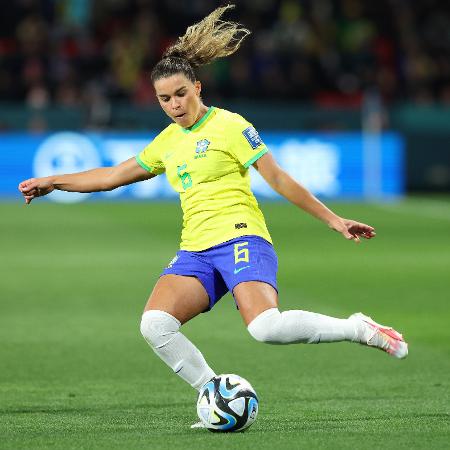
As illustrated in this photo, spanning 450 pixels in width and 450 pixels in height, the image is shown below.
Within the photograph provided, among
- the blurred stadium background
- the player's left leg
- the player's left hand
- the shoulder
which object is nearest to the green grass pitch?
the blurred stadium background

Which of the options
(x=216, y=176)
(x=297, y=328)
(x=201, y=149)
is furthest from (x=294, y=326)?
(x=201, y=149)

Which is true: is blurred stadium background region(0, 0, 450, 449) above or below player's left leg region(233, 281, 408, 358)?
below

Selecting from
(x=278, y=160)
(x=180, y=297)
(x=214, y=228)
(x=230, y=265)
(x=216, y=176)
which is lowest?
(x=278, y=160)

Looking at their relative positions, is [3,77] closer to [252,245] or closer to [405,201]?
[405,201]

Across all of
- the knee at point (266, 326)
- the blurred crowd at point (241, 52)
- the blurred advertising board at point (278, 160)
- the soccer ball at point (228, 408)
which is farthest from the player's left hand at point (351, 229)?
the blurred crowd at point (241, 52)

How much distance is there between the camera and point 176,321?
623 cm

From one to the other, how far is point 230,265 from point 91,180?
1024 millimetres

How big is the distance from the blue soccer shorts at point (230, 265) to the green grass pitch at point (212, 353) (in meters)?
0.72

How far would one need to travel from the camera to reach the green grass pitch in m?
6.07

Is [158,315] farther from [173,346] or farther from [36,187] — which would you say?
[36,187]

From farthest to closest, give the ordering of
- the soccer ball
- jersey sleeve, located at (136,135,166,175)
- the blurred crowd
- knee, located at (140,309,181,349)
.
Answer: the blurred crowd, jersey sleeve, located at (136,135,166,175), knee, located at (140,309,181,349), the soccer ball

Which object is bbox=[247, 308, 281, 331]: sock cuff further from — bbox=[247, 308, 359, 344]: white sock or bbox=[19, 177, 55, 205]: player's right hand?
bbox=[19, 177, 55, 205]: player's right hand

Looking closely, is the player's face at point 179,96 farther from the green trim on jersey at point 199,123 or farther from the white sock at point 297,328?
the white sock at point 297,328

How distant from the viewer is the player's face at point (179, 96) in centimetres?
632
